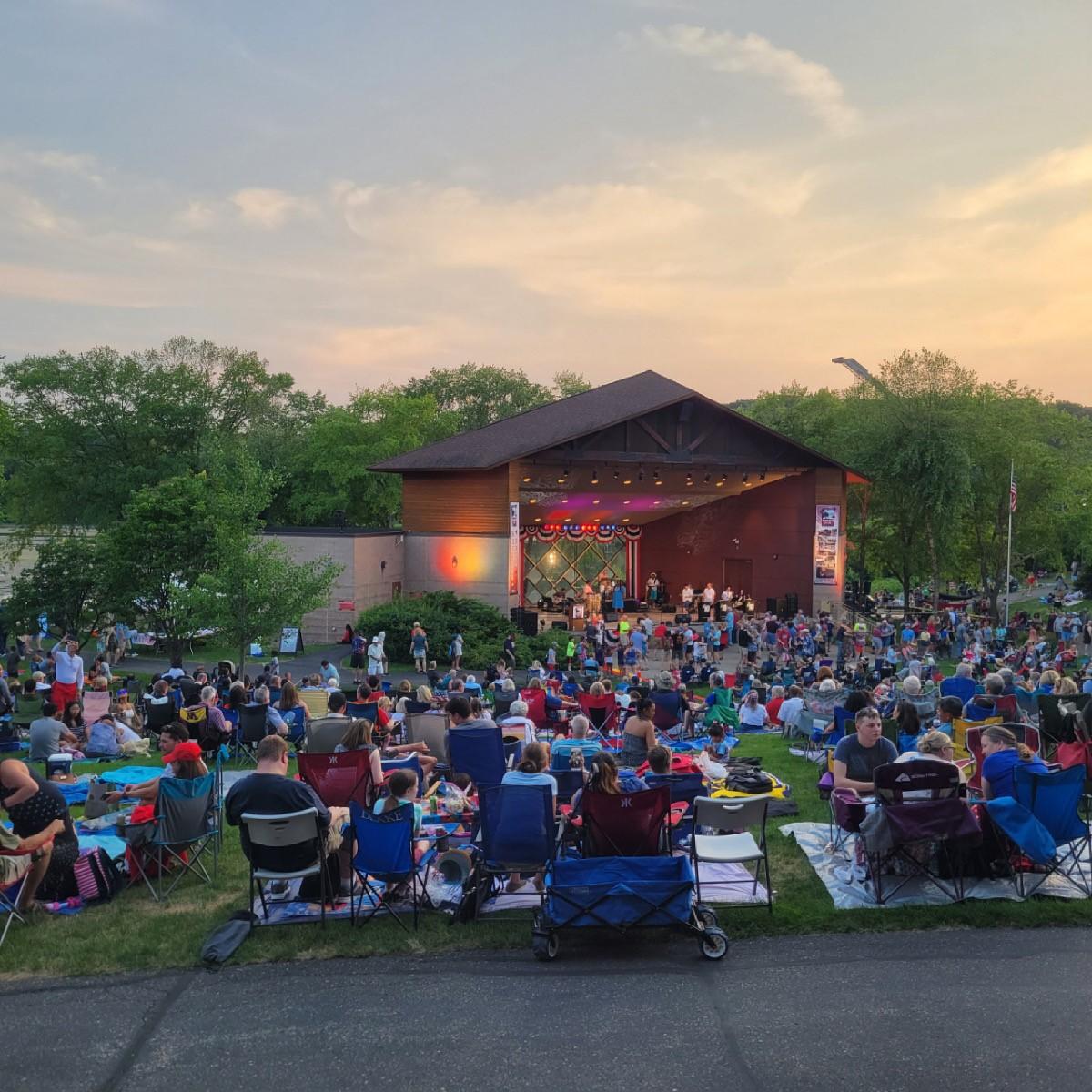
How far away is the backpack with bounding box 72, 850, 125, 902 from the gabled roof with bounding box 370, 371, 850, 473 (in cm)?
2218

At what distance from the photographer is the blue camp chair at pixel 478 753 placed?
8.38 m

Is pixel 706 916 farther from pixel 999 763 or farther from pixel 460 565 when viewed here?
pixel 460 565

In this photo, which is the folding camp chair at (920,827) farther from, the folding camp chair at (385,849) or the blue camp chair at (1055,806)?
the folding camp chair at (385,849)

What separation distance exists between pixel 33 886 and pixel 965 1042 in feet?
16.9

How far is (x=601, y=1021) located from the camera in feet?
14.8

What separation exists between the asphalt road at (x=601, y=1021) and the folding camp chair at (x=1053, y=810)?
57cm

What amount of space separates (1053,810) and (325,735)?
5598 mm

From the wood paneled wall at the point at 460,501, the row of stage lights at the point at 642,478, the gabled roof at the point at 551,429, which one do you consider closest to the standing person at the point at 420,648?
the wood paneled wall at the point at 460,501

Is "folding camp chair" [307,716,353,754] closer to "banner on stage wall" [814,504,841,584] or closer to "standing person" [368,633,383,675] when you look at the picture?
"standing person" [368,633,383,675]

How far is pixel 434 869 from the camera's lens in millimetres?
6531

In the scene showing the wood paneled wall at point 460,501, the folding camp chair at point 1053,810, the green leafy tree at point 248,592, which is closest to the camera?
the folding camp chair at point 1053,810

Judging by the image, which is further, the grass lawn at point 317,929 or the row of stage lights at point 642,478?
the row of stage lights at point 642,478

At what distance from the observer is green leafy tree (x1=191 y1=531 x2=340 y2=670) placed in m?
16.9

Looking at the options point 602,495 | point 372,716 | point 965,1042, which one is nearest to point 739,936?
point 965,1042
